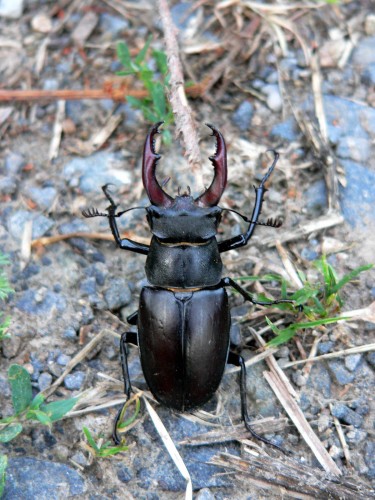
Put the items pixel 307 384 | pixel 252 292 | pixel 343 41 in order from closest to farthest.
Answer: pixel 307 384 → pixel 252 292 → pixel 343 41

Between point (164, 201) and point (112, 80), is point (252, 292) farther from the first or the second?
point (112, 80)

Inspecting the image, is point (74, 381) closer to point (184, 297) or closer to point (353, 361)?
point (184, 297)

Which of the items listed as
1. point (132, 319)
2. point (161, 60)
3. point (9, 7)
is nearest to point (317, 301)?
point (132, 319)

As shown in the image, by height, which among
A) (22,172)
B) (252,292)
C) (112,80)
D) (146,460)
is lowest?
(146,460)

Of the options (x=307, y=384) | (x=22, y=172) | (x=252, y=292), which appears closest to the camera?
(x=307, y=384)

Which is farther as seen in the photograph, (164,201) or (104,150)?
(104,150)

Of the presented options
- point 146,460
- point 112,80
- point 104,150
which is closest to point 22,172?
point 104,150
